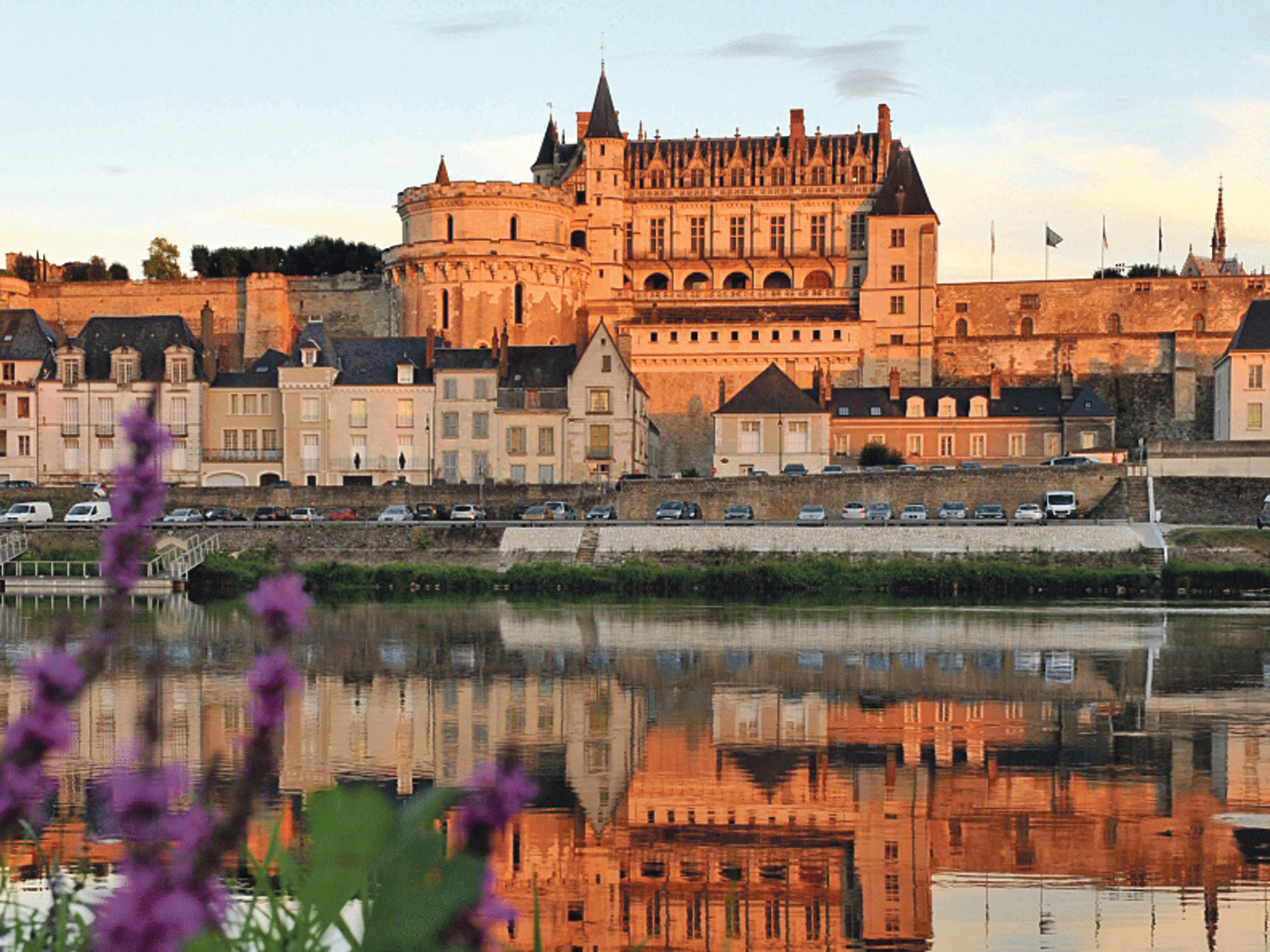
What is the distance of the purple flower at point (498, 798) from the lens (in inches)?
104

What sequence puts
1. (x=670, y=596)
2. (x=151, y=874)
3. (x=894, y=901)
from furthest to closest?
(x=670, y=596) → (x=894, y=901) → (x=151, y=874)

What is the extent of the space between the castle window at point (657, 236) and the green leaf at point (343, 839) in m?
71.8

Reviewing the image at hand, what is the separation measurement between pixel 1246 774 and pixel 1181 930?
5.70m

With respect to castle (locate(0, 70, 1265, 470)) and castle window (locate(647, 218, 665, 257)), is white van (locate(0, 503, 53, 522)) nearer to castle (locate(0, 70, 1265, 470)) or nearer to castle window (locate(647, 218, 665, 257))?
castle (locate(0, 70, 1265, 470))

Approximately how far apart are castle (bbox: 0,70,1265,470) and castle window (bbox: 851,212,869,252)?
76mm

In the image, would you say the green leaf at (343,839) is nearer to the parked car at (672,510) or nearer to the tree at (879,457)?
the parked car at (672,510)

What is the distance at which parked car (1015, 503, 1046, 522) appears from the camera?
4344cm

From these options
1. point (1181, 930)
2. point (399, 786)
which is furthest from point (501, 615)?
point (1181, 930)

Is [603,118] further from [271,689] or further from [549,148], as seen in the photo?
[271,689]

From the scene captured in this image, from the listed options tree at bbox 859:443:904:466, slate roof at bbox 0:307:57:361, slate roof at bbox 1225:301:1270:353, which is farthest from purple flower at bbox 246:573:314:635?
slate roof at bbox 0:307:57:361

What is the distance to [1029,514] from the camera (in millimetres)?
44094

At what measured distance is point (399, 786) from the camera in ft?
47.9

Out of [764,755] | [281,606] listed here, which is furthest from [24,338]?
[281,606]

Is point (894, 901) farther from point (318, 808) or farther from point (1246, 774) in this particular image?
point (318, 808)
